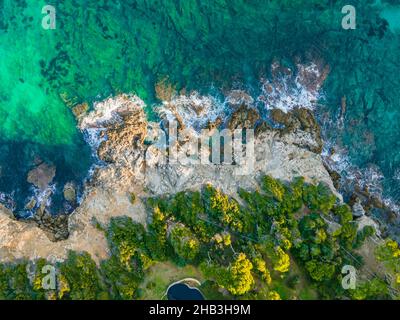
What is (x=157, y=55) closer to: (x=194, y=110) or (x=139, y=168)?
(x=194, y=110)

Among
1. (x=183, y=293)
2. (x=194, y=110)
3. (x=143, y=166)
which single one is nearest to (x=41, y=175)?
(x=143, y=166)

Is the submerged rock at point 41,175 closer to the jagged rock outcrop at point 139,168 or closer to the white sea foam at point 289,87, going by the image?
the jagged rock outcrop at point 139,168

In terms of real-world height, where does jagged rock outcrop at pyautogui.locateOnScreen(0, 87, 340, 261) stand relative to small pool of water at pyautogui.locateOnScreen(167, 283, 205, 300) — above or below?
above

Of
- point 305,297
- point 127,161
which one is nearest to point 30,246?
point 127,161

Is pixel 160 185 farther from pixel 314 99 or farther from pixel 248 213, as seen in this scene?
pixel 314 99

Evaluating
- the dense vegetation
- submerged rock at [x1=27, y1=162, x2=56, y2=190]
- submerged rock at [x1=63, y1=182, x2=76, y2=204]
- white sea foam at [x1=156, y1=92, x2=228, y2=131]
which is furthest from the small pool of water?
submerged rock at [x1=27, y1=162, x2=56, y2=190]

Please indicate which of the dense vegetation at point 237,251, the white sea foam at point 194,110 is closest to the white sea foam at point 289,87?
the white sea foam at point 194,110

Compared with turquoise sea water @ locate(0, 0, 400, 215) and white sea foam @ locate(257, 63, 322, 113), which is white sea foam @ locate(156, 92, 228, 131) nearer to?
turquoise sea water @ locate(0, 0, 400, 215)
